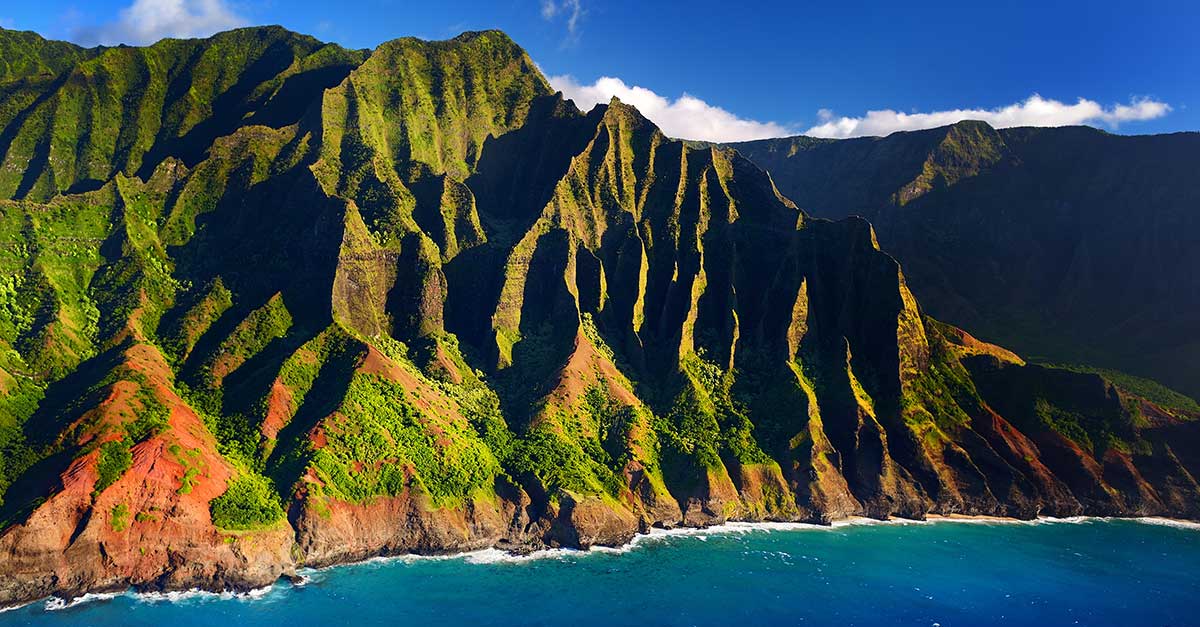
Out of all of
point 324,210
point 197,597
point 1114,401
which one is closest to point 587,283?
point 324,210

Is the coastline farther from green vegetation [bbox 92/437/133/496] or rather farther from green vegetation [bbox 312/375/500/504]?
green vegetation [bbox 92/437/133/496]

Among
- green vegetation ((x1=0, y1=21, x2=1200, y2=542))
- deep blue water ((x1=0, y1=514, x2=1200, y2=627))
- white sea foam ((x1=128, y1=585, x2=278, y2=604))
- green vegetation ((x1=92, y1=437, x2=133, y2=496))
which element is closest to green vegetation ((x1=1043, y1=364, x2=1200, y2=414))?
green vegetation ((x1=0, y1=21, x2=1200, y2=542))

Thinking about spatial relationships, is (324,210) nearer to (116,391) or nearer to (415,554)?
(116,391)

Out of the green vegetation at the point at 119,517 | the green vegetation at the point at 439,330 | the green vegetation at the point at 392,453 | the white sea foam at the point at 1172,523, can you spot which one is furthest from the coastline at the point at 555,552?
the green vegetation at the point at 392,453

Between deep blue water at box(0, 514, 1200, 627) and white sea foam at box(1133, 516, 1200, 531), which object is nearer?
deep blue water at box(0, 514, 1200, 627)

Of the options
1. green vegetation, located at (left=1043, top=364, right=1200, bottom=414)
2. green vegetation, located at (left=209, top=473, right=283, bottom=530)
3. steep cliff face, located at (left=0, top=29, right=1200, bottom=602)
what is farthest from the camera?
green vegetation, located at (left=1043, top=364, right=1200, bottom=414)

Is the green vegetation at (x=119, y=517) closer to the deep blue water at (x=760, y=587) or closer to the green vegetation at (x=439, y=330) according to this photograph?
the green vegetation at (x=439, y=330)
